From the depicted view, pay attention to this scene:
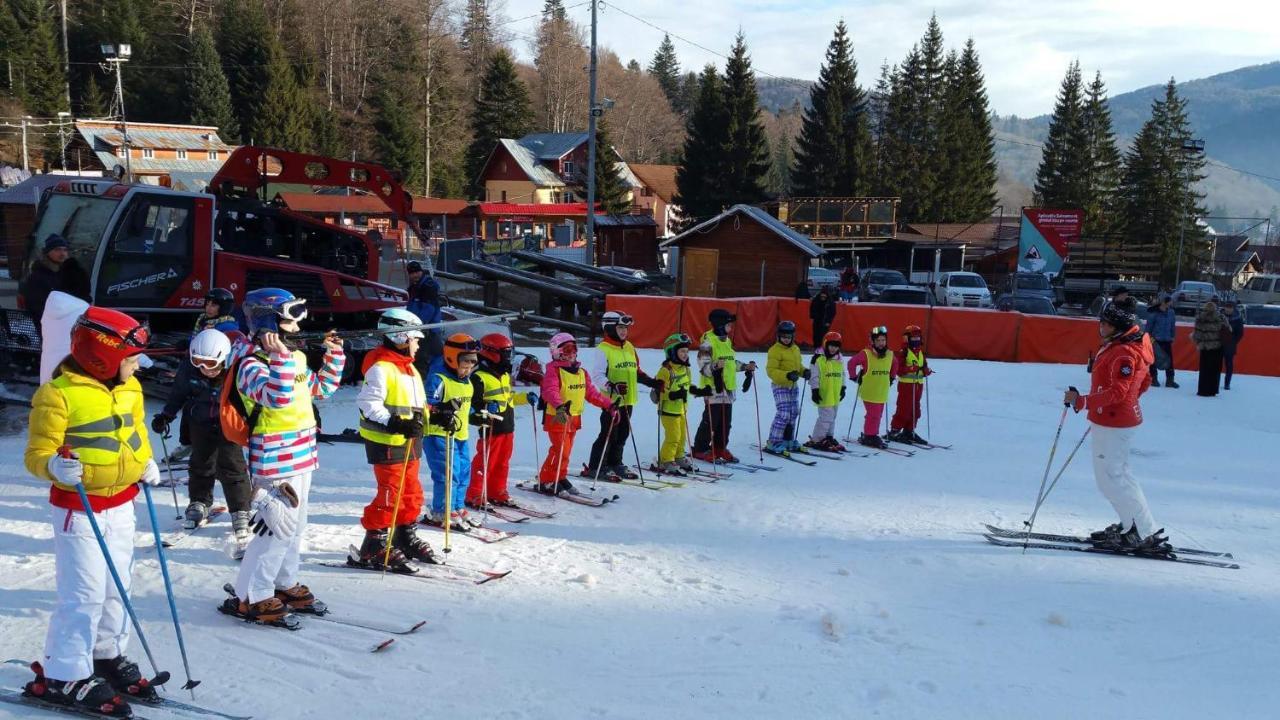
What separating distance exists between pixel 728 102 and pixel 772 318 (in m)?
33.0

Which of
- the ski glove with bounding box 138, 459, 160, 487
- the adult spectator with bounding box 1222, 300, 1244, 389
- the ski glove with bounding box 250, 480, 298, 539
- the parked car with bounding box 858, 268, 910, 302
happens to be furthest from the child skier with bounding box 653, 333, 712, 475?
the parked car with bounding box 858, 268, 910, 302

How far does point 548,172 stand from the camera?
61219mm

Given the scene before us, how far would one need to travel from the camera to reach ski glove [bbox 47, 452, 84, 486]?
4.39 meters

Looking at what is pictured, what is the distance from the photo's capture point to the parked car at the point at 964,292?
3134 cm

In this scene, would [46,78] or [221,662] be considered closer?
[221,662]

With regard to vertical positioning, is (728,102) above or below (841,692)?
Answer: above

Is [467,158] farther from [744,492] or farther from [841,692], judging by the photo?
[841,692]

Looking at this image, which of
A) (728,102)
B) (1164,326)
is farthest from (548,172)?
(1164,326)

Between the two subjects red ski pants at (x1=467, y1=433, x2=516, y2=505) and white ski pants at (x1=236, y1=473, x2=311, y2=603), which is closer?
white ski pants at (x1=236, y1=473, x2=311, y2=603)

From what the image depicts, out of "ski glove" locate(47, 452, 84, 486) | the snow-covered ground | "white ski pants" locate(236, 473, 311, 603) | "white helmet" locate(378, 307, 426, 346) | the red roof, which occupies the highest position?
the red roof

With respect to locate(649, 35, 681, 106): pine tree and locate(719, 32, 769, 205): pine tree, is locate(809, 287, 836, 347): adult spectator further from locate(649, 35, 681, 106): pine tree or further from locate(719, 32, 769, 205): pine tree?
locate(649, 35, 681, 106): pine tree

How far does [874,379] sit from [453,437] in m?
7.04

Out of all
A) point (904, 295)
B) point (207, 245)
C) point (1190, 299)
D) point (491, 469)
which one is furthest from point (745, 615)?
point (1190, 299)

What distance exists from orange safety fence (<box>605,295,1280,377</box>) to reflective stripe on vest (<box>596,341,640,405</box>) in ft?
31.8
